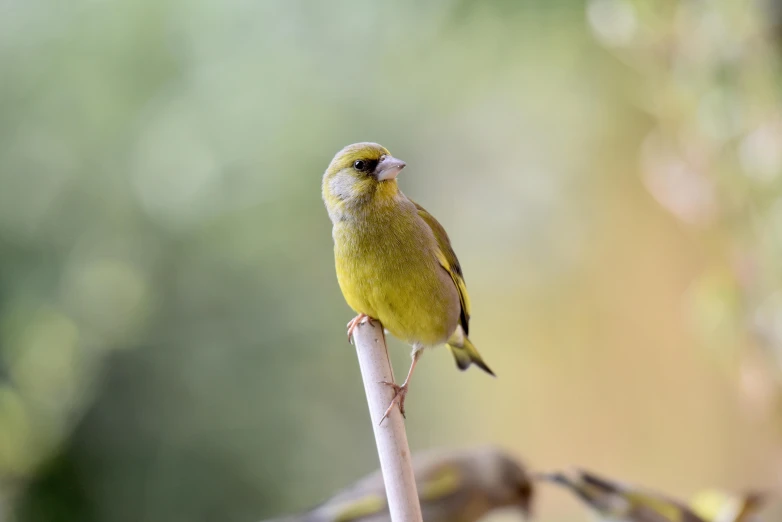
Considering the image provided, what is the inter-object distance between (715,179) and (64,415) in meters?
1.51

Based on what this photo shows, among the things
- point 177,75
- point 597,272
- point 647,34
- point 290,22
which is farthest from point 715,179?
point 177,75

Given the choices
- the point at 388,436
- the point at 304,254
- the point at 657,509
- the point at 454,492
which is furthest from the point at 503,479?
the point at 304,254

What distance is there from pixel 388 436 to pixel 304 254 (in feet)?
4.40

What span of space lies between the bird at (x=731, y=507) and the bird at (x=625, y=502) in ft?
0.18

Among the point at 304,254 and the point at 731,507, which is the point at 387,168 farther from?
the point at 304,254

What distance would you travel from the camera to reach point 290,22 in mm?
1857

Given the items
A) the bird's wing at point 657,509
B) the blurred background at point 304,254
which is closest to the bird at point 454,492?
the bird's wing at point 657,509

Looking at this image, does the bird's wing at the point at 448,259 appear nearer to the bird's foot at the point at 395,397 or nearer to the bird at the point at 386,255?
the bird at the point at 386,255

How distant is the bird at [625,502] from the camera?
849 millimetres

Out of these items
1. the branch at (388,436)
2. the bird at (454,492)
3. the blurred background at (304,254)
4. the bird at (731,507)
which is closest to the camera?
the branch at (388,436)

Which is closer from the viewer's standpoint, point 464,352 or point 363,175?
point 363,175

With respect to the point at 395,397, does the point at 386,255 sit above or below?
above

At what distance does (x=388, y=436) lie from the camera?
64 cm

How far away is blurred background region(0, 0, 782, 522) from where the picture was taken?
71.4 inches
